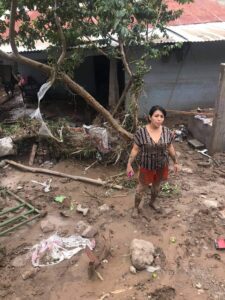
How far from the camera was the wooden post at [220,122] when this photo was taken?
673 cm

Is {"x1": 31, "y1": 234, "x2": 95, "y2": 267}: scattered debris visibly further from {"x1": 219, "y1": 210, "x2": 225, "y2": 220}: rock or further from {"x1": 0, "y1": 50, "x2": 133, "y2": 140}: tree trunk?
{"x1": 0, "y1": 50, "x2": 133, "y2": 140}: tree trunk

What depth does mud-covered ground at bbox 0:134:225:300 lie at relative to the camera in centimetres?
418

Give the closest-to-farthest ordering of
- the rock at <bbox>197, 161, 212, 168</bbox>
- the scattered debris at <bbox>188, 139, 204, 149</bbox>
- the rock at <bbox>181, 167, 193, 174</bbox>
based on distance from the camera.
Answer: the rock at <bbox>181, 167, 193, 174</bbox>
the rock at <bbox>197, 161, 212, 168</bbox>
the scattered debris at <bbox>188, 139, 204, 149</bbox>

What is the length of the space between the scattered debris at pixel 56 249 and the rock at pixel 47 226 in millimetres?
204

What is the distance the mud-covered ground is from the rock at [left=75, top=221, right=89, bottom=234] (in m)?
0.10

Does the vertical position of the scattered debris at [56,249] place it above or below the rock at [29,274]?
above

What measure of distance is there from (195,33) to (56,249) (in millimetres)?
6448

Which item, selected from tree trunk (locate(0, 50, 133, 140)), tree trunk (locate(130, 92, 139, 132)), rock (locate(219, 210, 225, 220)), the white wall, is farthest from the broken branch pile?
the white wall

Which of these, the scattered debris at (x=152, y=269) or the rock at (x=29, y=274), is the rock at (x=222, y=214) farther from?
the rock at (x=29, y=274)

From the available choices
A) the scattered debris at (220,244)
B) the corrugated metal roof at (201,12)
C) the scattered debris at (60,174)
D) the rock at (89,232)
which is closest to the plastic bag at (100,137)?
the scattered debris at (60,174)

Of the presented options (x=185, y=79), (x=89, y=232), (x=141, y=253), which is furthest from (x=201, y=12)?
(x=141, y=253)

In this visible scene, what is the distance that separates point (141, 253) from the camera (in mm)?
4480

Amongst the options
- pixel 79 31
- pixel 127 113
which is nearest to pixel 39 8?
pixel 79 31

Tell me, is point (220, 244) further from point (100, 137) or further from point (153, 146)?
point (100, 137)
